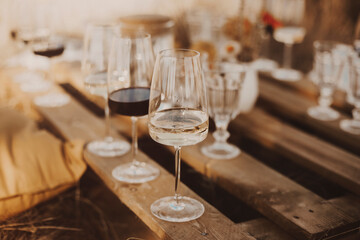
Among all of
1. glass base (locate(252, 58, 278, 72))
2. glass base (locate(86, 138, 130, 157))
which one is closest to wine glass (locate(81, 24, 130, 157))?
glass base (locate(86, 138, 130, 157))

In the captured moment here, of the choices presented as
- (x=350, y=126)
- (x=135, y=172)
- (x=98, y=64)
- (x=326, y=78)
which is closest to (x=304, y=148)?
(x=350, y=126)

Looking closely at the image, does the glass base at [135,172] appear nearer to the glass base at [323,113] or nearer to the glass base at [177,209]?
the glass base at [177,209]

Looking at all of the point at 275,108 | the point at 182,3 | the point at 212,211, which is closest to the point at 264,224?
the point at 212,211

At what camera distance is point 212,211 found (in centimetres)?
102

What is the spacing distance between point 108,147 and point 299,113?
0.68 m

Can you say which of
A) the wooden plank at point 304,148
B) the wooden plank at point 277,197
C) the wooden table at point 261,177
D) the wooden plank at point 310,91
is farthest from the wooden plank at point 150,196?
the wooden plank at point 310,91

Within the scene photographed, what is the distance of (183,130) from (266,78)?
1234 millimetres

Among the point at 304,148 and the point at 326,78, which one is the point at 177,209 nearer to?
the point at 304,148

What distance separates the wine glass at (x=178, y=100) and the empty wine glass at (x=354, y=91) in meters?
0.69

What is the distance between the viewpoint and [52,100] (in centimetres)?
173

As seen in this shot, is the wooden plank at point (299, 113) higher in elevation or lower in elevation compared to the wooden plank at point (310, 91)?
lower

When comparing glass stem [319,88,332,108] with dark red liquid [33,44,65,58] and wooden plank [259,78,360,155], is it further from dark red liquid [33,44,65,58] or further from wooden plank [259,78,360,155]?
dark red liquid [33,44,65,58]

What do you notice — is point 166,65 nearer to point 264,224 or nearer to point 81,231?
point 264,224

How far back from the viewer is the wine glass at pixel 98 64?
48.6 inches
